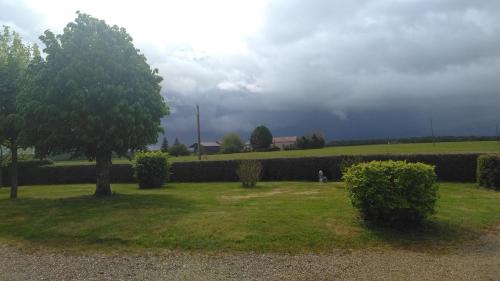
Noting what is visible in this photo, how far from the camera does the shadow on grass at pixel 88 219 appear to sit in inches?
389

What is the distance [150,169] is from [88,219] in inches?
506

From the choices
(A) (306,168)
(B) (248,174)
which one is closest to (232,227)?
(B) (248,174)

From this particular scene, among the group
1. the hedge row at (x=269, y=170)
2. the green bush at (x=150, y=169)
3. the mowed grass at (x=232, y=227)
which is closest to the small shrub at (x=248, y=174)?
the green bush at (x=150, y=169)

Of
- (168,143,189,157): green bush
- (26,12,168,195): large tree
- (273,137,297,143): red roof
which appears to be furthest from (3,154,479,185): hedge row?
(273,137,297,143): red roof

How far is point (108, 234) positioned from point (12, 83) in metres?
11.7

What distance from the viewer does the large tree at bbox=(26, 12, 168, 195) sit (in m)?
15.4

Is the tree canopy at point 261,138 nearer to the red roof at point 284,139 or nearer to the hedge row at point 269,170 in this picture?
the red roof at point 284,139

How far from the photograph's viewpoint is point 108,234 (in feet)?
32.7

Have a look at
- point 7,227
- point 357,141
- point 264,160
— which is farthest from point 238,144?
point 7,227

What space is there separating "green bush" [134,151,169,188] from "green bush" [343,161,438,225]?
16240 millimetres

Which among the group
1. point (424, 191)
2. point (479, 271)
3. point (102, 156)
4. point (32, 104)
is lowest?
point (479, 271)

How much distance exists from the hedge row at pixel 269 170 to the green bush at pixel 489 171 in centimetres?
322

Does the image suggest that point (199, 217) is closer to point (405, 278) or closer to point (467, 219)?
point (405, 278)

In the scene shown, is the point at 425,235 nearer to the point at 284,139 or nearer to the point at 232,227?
the point at 232,227
